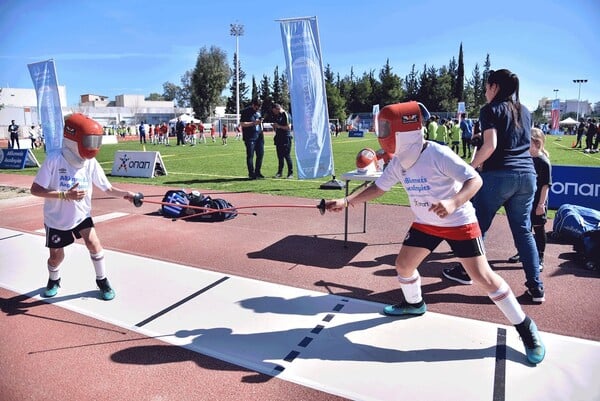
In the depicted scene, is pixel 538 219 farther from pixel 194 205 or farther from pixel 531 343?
pixel 194 205

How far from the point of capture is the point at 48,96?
1428 centimetres

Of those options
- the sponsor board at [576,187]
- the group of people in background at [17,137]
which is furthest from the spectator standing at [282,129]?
the group of people in background at [17,137]

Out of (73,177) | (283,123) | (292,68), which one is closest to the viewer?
(73,177)

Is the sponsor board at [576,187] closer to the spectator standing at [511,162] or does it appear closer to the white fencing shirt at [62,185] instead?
the spectator standing at [511,162]

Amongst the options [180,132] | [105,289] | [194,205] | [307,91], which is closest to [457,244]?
[105,289]

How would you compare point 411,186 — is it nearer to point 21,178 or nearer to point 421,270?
point 421,270

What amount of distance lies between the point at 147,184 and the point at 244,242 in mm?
6875

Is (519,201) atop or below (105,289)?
atop

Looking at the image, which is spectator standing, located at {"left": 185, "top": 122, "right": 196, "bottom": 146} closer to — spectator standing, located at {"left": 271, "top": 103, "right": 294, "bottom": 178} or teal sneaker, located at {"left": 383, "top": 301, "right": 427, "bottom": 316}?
spectator standing, located at {"left": 271, "top": 103, "right": 294, "bottom": 178}

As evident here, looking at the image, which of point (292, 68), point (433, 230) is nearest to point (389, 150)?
point (433, 230)

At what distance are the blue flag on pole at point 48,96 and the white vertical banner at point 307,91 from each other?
897 centimetres

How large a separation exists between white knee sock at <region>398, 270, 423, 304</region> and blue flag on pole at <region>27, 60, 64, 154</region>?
14074 millimetres

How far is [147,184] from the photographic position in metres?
11.8

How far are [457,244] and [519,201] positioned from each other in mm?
1258
